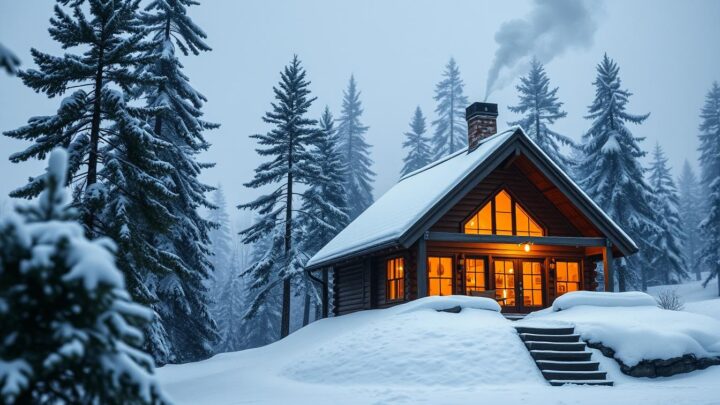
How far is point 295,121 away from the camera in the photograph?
94.0 ft

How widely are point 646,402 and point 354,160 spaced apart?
1671 inches

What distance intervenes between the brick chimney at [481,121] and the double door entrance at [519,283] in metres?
4.51

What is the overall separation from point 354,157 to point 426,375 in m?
40.1

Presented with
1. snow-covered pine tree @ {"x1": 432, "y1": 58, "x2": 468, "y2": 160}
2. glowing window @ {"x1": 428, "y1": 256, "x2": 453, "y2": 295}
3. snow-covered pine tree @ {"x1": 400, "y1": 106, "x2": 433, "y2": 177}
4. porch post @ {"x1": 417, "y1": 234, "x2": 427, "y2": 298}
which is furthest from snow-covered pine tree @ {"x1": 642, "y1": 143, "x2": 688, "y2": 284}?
porch post @ {"x1": 417, "y1": 234, "x2": 427, "y2": 298}

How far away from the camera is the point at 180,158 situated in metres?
22.3

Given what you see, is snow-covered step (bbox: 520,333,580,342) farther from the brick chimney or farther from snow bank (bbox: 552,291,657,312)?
the brick chimney

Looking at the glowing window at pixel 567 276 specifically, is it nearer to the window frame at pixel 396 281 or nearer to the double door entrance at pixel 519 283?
the double door entrance at pixel 519 283

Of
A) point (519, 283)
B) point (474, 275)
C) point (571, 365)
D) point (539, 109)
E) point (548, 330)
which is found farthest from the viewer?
point (539, 109)

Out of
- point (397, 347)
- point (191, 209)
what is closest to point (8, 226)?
point (397, 347)

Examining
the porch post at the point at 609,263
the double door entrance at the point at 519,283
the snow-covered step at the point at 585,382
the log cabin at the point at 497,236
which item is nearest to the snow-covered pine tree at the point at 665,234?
the log cabin at the point at 497,236

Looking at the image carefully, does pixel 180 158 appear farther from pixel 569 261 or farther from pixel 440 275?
pixel 569 261

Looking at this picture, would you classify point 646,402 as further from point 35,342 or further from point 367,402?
point 35,342

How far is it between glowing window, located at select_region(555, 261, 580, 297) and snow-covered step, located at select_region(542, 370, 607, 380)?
902 centimetres

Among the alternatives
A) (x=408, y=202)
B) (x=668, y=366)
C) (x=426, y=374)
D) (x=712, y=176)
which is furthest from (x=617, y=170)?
(x=426, y=374)
